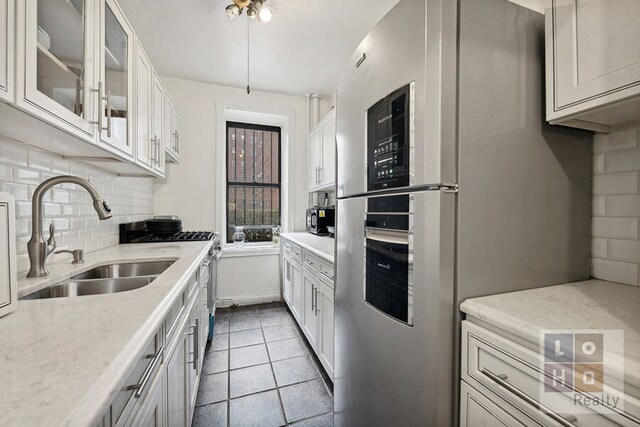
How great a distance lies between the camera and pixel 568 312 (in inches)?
29.4

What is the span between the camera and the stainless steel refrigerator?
2.66 ft

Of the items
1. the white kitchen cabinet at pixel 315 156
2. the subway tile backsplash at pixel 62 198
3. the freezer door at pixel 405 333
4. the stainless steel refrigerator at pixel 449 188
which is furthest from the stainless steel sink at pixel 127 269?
the white kitchen cabinet at pixel 315 156

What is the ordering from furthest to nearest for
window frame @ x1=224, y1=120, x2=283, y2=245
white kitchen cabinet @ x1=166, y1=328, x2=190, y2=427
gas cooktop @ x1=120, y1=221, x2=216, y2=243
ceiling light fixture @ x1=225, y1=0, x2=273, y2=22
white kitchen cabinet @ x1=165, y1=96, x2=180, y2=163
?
window frame @ x1=224, y1=120, x2=283, y2=245 → white kitchen cabinet @ x1=165, y1=96, x2=180, y2=163 → gas cooktop @ x1=120, y1=221, x2=216, y2=243 → ceiling light fixture @ x1=225, y1=0, x2=273, y2=22 → white kitchen cabinet @ x1=166, y1=328, x2=190, y2=427

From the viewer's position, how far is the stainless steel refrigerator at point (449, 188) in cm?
81

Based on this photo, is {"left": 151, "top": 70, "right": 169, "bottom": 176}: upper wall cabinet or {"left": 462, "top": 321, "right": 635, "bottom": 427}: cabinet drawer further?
{"left": 151, "top": 70, "right": 169, "bottom": 176}: upper wall cabinet

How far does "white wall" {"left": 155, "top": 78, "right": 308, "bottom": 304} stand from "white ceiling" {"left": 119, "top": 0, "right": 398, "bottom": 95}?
18cm

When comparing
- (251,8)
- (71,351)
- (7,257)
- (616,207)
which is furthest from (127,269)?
(616,207)

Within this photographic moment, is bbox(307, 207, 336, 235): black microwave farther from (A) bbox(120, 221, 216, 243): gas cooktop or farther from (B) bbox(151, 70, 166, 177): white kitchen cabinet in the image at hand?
(B) bbox(151, 70, 166, 177): white kitchen cabinet

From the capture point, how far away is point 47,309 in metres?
0.75

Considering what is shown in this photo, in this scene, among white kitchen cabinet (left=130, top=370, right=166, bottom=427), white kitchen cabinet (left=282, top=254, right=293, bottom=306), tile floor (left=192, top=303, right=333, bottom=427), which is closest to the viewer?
white kitchen cabinet (left=130, top=370, right=166, bottom=427)

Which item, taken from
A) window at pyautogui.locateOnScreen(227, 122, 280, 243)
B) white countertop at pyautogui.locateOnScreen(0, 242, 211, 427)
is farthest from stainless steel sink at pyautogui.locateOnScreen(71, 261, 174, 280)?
window at pyautogui.locateOnScreen(227, 122, 280, 243)

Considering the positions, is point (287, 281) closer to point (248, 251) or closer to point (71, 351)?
point (248, 251)

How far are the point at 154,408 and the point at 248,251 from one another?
102 inches

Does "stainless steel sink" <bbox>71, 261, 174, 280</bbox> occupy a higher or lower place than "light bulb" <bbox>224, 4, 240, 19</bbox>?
lower
